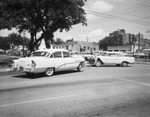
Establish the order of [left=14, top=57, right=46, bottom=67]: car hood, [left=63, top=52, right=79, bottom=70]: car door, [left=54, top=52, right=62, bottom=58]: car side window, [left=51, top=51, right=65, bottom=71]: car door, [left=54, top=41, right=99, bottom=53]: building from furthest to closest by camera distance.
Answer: [left=54, top=41, right=99, bottom=53]: building, [left=63, top=52, right=79, bottom=70]: car door, [left=54, top=52, right=62, bottom=58]: car side window, [left=51, top=51, right=65, bottom=71]: car door, [left=14, top=57, right=46, bottom=67]: car hood

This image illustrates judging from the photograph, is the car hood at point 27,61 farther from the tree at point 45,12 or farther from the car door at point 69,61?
the tree at point 45,12

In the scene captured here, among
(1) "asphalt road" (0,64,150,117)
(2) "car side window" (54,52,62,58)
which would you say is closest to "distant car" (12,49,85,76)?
(2) "car side window" (54,52,62,58)

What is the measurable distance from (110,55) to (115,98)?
11.7 metres

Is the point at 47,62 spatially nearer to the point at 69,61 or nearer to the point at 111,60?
the point at 69,61

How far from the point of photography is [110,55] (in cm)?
1642

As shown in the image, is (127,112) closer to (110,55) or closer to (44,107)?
(44,107)

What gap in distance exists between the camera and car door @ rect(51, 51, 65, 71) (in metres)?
9.87

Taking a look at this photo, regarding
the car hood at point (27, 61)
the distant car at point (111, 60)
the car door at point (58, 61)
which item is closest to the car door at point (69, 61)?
the car door at point (58, 61)

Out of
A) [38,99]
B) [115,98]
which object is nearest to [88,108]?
[115,98]

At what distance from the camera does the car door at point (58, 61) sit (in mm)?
9866

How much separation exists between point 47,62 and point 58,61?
3.07ft

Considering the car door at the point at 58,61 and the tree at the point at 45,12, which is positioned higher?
the tree at the point at 45,12

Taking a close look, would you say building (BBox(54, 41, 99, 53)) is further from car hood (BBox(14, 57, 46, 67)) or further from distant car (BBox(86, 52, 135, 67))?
car hood (BBox(14, 57, 46, 67))

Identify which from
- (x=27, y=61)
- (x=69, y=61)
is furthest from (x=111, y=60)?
(x=27, y=61)
